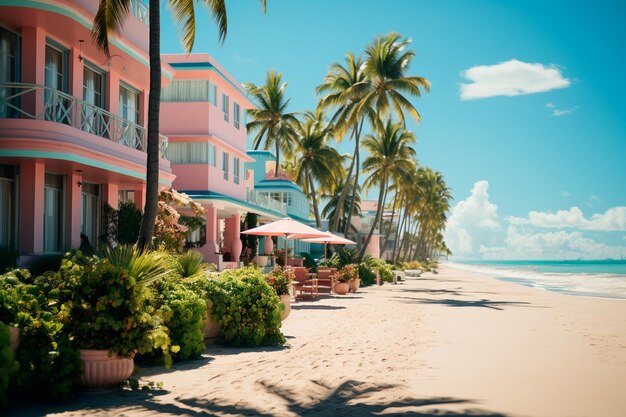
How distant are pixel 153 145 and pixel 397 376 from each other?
642 centimetres

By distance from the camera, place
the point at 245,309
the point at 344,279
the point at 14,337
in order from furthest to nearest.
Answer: the point at 344,279 → the point at 245,309 → the point at 14,337

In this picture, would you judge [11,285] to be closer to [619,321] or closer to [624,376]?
[624,376]

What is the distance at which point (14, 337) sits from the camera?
691 cm

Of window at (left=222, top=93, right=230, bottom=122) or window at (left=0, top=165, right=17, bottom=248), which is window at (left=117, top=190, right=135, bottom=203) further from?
window at (left=222, top=93, right=230, bottom=122)

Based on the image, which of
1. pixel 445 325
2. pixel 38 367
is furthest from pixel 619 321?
pixel 38 367

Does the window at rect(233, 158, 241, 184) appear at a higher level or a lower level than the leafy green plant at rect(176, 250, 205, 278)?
higher

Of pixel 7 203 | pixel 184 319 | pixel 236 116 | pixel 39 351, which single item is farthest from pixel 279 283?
pixel 236 116

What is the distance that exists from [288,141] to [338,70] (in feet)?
22.9

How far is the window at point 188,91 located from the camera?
28.2 meters

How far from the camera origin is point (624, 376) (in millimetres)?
9320

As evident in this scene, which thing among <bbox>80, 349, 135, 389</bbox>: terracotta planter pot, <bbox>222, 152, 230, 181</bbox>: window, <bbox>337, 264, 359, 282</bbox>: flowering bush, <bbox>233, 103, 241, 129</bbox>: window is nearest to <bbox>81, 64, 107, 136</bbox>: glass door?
<bbox>80, 349, 135, 389</bbox>: terracotta planter pot

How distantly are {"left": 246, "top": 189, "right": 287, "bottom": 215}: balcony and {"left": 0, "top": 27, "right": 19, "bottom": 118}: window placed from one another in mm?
19791

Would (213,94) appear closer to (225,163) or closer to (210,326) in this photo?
(225,163)

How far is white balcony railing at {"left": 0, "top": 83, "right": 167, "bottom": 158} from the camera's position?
561 inches
